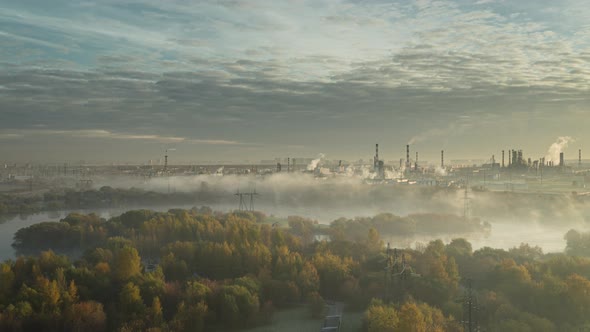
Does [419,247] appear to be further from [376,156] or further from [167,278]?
[376,156]

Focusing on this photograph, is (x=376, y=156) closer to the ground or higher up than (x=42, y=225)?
higher up

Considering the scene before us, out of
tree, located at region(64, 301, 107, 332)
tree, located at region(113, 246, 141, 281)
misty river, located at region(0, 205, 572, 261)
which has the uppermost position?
tree, located at region(113, 246, 141, 281)

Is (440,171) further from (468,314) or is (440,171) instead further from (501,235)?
(468,314)

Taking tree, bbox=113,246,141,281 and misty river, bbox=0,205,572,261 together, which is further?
misty river, bbox=0,205,572,261

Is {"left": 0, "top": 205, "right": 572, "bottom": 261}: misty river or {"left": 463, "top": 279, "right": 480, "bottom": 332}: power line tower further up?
{"left": 463, "top": 279, "right": 480, "bottom": 332}: power line tower

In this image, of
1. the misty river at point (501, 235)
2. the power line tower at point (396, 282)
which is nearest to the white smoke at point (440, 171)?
the misty river at point (501, 235)

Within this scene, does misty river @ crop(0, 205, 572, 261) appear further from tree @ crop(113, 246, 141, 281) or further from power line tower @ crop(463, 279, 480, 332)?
power line tower @ crop(463, 279, 480, 332)

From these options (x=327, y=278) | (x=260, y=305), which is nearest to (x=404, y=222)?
(x=327, y=278)

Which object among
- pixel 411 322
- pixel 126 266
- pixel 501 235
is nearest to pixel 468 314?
pixel 411 322

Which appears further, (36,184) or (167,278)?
(36,184)

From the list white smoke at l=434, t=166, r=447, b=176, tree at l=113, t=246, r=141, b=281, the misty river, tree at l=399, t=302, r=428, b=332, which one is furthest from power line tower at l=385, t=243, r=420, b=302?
white smoke at l=434, t=166, r=447, b=176

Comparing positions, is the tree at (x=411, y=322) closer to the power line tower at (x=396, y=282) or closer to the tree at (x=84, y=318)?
the power line tower at (x=396, y=282)
